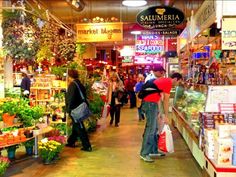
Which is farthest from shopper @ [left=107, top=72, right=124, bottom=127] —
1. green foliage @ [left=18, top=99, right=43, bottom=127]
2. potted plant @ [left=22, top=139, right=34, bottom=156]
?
potted plant @ [left=22, top=139, right=34, bottom=156]

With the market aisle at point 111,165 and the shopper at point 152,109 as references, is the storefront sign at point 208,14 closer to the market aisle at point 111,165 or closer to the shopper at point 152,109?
the shopper at point 152,109

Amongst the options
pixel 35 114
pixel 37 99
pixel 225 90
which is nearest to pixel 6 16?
pixel 35 114

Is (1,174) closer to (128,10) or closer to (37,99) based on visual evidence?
(37,99)

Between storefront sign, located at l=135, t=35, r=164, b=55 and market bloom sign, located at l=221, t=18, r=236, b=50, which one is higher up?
storefront sign, located at l=135, t=35, r=164, b=55

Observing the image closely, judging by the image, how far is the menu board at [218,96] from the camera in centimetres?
556

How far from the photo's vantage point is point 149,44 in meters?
18.7

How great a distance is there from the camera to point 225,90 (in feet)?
Answer: 18.4

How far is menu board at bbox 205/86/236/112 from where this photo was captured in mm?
5556

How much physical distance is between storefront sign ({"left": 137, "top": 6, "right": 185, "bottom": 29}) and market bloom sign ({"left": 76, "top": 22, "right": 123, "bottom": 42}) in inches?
58.2

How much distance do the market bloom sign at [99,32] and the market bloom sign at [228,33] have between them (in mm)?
5318

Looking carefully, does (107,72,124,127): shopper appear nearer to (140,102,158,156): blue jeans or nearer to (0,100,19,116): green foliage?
(140,102,158,156): blue jeans

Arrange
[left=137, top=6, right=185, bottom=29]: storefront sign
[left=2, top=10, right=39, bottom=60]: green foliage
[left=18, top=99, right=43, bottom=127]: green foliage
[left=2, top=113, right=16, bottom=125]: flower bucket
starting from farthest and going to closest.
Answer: [left=137, top=6, right=185, bottom=29]: storefront sign
[left=2, top=10, right=39, bottom=60]: green foliage
[left=18, top=99, right=43, bottom=127]: green foliage
[left=2, top=113, right=16, bottom=125]: flower bucket

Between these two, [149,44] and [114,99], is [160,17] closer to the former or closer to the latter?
[114,99]

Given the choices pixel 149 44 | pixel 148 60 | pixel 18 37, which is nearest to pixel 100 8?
pixel 18 37
